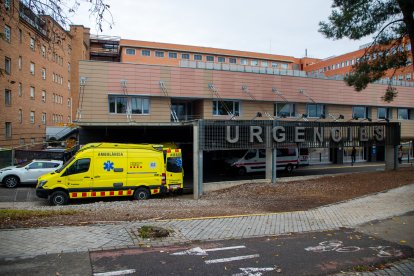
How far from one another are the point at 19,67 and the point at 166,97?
1896 centimetres

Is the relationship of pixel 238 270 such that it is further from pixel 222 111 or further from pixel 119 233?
pixel 222 111

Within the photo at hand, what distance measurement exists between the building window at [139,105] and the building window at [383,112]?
23.9 m

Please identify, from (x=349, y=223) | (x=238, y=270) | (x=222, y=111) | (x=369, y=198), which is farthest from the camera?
(x=222, y=111)

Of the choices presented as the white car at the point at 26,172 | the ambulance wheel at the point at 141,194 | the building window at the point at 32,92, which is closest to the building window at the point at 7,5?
the ambulance wheel at the point at 141,194

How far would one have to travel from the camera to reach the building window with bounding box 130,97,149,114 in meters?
26.0

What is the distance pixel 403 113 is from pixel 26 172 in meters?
36.1

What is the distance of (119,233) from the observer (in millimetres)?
8234

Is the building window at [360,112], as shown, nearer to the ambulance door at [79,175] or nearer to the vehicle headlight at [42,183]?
the ambulance door at [79,175]

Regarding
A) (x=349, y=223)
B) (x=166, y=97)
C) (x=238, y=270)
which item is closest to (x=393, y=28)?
(x=349, y=223)

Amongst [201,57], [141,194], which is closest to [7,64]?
[141,194]

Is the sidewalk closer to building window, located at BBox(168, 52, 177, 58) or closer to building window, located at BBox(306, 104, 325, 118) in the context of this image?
building window, located at BBox(306, 104, 325, 118)

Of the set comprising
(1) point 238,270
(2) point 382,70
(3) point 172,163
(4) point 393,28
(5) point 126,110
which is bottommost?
A: (1) point 238,270

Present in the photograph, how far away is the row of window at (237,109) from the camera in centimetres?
2570

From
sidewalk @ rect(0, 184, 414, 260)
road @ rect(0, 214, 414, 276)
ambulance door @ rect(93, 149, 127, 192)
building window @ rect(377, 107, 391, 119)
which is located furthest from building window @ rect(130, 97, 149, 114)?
building window @ rect(377, 107, 391, 119)
